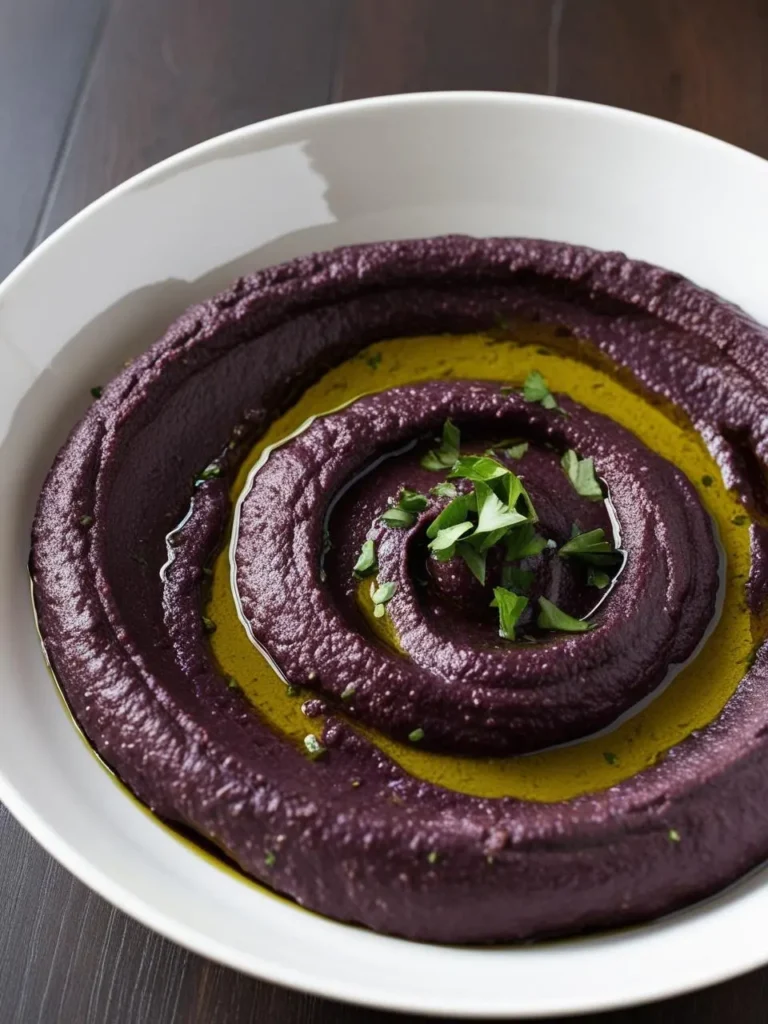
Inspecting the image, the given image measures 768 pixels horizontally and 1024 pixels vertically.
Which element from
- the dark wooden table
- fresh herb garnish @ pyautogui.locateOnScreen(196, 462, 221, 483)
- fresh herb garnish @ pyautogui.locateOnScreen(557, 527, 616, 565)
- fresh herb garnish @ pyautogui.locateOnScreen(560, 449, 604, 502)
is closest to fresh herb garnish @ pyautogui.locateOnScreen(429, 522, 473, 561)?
fresh herb garnish @ pyautogui.locateOnScreen(557, 527, 616, 565)

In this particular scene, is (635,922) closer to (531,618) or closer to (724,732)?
(724,732)

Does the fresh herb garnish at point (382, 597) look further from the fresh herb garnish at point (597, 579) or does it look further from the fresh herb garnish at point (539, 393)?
the fresh herb garnish at point (539, 393)

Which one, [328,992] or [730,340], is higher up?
[730,340]

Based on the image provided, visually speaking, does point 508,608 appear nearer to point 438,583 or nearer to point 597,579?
point 438,583

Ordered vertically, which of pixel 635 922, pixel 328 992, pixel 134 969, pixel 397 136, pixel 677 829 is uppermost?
pixel 397 136

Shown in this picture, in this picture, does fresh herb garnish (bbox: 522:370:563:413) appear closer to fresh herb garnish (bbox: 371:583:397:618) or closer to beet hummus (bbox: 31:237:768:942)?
beet hummus (bbox: 31:237:768:942)

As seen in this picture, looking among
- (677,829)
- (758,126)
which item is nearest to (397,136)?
(758,126)

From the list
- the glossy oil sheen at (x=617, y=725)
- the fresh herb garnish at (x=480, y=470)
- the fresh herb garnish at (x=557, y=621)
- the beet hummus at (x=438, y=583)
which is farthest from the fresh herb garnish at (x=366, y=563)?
the fresh herb garnish at (x=557, y=621)
